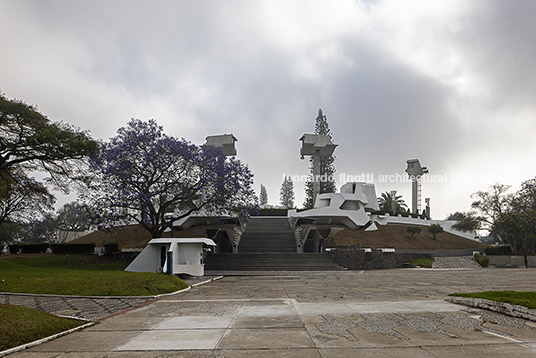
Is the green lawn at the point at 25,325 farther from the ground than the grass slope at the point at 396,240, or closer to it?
closer to it

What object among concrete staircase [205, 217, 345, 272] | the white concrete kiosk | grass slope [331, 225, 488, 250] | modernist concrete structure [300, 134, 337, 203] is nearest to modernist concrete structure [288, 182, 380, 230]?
grass slope [331, 225, 488, 250]

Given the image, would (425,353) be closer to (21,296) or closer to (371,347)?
(371,347)

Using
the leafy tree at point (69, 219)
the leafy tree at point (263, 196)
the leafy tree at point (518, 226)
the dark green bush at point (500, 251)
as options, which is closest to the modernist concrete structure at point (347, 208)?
the dark green bush at point (500, 251)

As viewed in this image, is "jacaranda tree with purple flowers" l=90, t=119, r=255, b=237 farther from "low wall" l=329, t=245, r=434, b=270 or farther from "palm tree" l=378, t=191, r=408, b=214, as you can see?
"palm tree" l=378, t=191, r=408, b=214

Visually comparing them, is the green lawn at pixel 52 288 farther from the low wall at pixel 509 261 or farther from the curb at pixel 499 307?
the low wall at pixel 509 261

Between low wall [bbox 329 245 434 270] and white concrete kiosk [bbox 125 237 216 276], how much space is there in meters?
10.4

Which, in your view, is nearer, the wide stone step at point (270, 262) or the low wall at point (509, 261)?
the wide stone step at point (270, 262)

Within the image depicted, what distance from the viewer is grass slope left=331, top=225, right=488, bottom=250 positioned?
36228mm

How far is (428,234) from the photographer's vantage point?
43.5 metres

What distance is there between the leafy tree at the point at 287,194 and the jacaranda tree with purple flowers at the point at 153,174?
222 ft

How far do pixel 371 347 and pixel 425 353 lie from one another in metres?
0.64

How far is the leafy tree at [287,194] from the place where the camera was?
294 feet

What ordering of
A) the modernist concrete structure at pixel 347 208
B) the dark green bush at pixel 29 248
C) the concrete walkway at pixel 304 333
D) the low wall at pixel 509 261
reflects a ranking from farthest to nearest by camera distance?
the modernist concrete structure at pixel 347 208, the low wall at pixel 509 261, the dark green bush at pixel 29 248, the concrete walkway at pixel 304 333

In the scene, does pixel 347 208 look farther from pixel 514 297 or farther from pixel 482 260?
pixel 514 297
